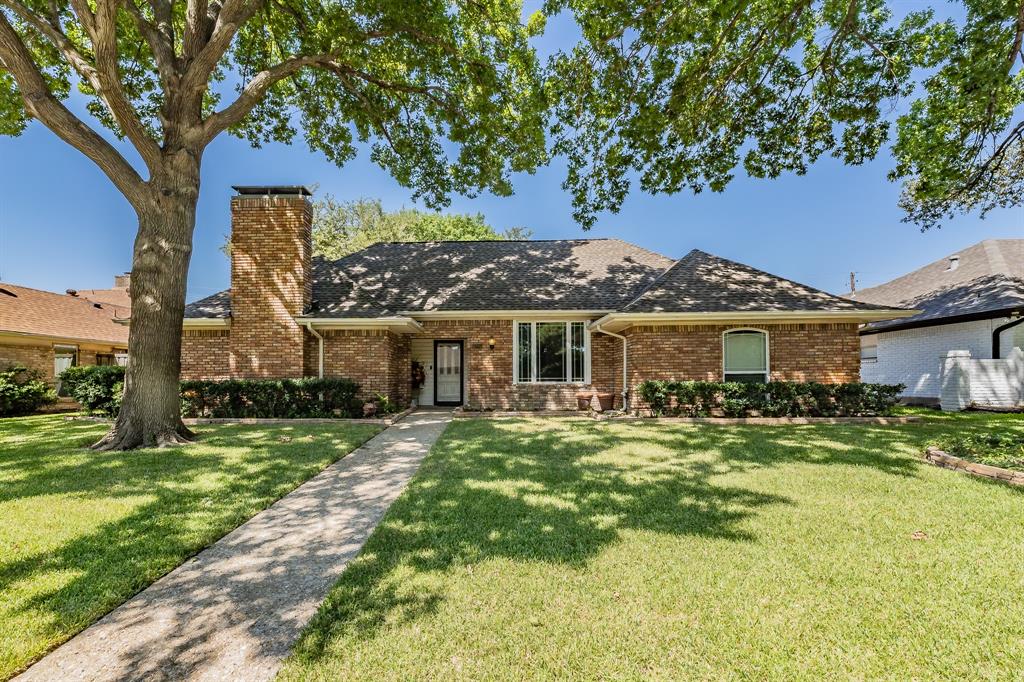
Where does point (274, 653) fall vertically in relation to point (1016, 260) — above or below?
below

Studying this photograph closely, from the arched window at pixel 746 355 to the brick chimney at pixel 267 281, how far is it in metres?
11.6

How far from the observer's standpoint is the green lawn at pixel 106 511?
107 inches

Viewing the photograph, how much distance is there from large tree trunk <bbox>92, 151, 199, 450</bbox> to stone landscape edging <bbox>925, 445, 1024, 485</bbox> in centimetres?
1237

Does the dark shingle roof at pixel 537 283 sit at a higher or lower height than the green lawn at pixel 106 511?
higher

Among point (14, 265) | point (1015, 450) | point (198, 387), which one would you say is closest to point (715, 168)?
point (1015, 450)

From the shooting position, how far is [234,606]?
2.75 m

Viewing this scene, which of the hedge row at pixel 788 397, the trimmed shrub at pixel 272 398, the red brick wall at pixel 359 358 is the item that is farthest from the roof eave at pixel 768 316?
the trimmed shrub at pixel 272 398

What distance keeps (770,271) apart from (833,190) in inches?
562

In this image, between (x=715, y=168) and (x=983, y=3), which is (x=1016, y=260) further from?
(x=715, y=168)

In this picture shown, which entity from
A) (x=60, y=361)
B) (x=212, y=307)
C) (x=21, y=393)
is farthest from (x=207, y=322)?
(x=60, y=361)

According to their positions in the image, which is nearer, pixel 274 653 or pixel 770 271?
pixel 274 653

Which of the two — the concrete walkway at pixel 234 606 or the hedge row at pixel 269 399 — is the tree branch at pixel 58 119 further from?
the concrete walkway at pixel 234 606

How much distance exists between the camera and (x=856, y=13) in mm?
7574

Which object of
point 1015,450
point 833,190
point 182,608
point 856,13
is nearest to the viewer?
point 182,608
